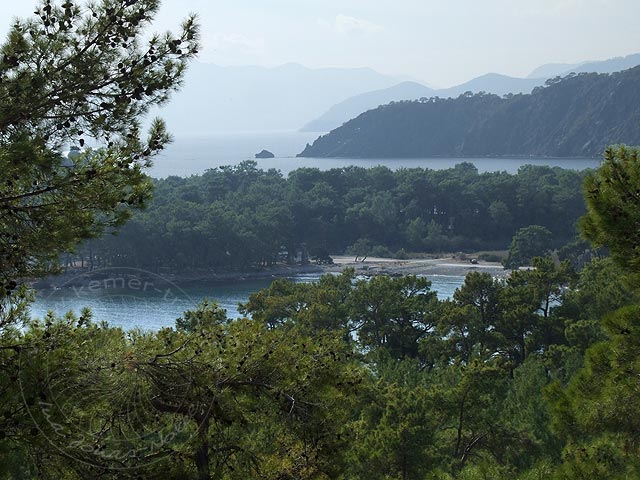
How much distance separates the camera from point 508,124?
84438mm

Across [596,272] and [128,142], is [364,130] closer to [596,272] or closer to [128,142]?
[596,272]

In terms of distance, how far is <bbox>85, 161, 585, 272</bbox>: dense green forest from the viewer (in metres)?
33.1

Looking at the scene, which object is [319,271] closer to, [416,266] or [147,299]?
[416,266]

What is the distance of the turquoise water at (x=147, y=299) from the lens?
2375 cm

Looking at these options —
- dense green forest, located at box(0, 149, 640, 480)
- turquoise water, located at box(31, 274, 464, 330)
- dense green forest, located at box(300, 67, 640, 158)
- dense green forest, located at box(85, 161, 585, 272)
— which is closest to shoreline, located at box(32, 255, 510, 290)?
turquoise water, located at box(31, 274, 464, 330)

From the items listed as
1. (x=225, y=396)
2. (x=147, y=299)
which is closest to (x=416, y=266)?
(x=147, y=299)

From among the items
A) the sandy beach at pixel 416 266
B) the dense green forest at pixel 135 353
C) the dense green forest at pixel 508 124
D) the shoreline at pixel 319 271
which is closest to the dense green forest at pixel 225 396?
the dense green forest at pixel 135 353

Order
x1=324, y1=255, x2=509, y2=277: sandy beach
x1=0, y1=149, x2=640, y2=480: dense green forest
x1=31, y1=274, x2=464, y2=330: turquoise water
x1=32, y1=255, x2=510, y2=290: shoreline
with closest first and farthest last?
x1=0, y1=149, x2=640, y2=480: dense green forest, x1=31, y1=274, x2=464, y2=330: turquoise water, x1=32, y1=255, x2=510, y2=290: shoreline, x1=324, y1=255, x2=509, y2=277: sandy beach

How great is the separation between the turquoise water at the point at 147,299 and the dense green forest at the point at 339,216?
2.02 m

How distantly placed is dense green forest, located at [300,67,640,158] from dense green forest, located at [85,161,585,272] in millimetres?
30531

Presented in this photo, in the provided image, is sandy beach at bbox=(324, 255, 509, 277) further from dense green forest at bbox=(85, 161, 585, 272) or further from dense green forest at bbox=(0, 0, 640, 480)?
dense green forest at bbox=(0, 0, 640, 480)

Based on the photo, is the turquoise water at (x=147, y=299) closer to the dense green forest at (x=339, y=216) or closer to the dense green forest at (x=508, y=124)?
the dense green forest at (x=339, y=216)

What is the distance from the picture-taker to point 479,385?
27.6 ft

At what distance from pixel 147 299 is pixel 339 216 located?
1526cm
